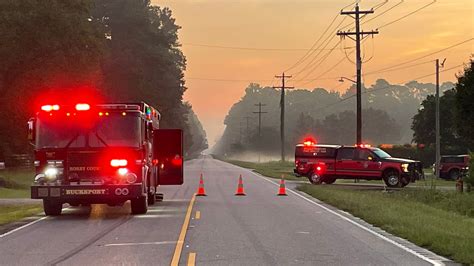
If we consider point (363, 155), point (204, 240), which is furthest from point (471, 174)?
point (204, 240)

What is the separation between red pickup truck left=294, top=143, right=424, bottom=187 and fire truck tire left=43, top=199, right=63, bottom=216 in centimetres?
2190

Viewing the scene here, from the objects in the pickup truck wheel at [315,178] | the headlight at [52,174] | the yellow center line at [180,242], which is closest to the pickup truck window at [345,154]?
the pickup truck wheel at [315,178]

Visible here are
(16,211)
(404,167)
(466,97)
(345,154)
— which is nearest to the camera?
(16,211)

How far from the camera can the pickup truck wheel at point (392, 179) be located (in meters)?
37.8

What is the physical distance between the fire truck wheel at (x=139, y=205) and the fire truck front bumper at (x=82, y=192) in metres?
1.33

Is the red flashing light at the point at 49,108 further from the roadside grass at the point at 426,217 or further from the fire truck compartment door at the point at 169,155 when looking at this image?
the roadside grass at the point at 426,217

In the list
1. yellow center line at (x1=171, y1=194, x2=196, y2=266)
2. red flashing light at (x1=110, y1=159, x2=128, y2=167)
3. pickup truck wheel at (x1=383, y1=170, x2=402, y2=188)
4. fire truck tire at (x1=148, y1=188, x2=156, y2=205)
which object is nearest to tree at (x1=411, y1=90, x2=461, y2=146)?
pickup truck wheel at (x1=383, y1=170, x2=402, y2=188)

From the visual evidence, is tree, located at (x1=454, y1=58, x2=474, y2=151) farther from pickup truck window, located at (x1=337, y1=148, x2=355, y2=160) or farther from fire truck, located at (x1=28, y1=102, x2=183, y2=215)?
fire truck, located at (x1=28, y1=102, x2=183, y2=215)

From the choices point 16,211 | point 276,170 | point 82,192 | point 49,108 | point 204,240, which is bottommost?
point 16,211

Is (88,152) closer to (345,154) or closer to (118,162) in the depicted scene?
(118,162)

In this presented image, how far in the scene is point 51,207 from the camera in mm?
20203

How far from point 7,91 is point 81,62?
4954mm

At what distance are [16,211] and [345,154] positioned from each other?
21450 millimetres

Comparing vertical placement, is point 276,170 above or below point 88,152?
below
